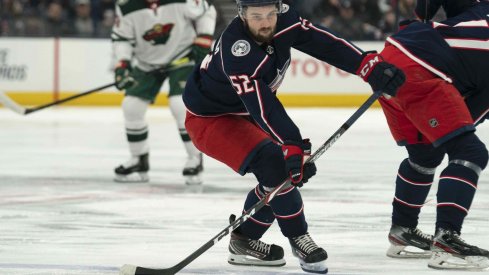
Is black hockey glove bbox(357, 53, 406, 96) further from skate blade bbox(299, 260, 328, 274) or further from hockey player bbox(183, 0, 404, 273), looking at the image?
skate blade bbox(299, 260, 328, 274)

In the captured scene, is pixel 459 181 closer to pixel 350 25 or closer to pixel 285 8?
pixel 285 8

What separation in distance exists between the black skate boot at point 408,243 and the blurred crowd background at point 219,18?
309 inches

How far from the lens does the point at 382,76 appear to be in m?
3.74

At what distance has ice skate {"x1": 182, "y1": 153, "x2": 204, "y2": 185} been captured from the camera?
653cm

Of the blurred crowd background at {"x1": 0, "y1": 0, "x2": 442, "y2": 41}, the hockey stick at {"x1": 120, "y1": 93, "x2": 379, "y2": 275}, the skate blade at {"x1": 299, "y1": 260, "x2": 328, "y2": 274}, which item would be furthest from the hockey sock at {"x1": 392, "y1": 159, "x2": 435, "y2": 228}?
the blurred crowd background at {"x1": 0, "y1": 0, "x2": 442, "y2": 41}

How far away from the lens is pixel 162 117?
36.0 ft

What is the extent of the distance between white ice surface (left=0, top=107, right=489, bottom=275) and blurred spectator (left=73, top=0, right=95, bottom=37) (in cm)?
305

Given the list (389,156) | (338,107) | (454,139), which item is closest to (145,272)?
(454,139)

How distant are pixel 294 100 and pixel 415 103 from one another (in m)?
8.12

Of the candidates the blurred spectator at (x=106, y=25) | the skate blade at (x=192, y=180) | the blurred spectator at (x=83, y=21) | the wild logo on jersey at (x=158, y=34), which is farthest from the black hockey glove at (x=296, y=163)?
the blurred spectator at (x=83, y=21)

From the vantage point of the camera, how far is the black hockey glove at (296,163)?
356 centimetres

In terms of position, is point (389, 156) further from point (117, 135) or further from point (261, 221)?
point (261, 221)

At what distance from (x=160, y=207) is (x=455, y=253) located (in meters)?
2.07

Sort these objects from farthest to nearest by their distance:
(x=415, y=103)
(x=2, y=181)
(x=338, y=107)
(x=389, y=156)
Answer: (x=338, y=107) < (x=389, y=156) < (x=2, y=181) < (x=415, y=103)
